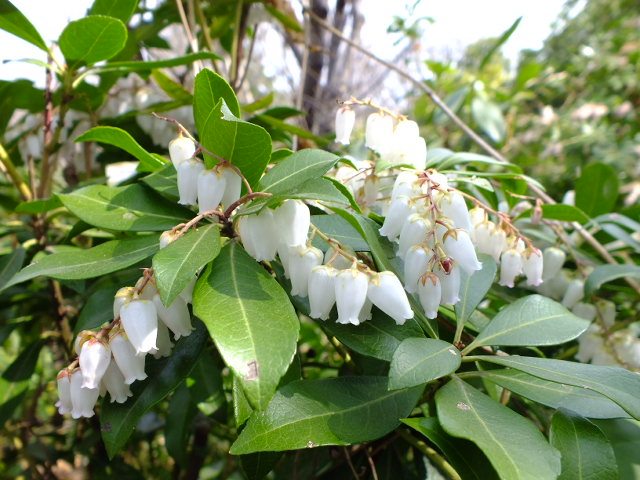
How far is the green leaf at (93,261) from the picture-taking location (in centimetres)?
78

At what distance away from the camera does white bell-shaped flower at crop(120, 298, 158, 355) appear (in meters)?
0.72

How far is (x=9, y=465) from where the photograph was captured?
210cm

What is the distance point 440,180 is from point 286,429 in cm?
54

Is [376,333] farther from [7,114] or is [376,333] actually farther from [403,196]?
[7,114]

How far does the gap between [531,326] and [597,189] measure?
0.93 metres

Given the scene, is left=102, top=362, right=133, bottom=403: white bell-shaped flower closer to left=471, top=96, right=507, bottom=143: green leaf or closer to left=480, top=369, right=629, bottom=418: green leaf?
left=480, top=369, right=629, bottom=418: green leaf

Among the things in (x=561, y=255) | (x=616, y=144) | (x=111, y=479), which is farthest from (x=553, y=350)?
(x=616, y=144)

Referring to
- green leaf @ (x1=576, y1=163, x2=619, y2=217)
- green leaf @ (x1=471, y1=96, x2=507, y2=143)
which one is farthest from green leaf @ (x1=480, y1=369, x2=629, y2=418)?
green leaf @ (x1=471, y1=96, x2=507, y2=143)

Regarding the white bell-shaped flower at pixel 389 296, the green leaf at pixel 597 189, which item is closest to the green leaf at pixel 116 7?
the white bell-shaped flower at pixel 389 296

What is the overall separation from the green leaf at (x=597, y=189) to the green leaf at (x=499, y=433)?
3.60 feet

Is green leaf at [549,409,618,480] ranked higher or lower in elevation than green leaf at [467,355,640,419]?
lower

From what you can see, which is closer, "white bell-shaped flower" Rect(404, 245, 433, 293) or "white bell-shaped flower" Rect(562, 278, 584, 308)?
"white bell-shaped flower" Rect(404, 245, 433, 293)

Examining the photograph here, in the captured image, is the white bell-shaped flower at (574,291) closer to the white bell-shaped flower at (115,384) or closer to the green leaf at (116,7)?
the white bell-shaped flower at (115,384)

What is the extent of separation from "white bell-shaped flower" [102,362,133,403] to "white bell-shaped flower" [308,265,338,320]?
308 millimetres
